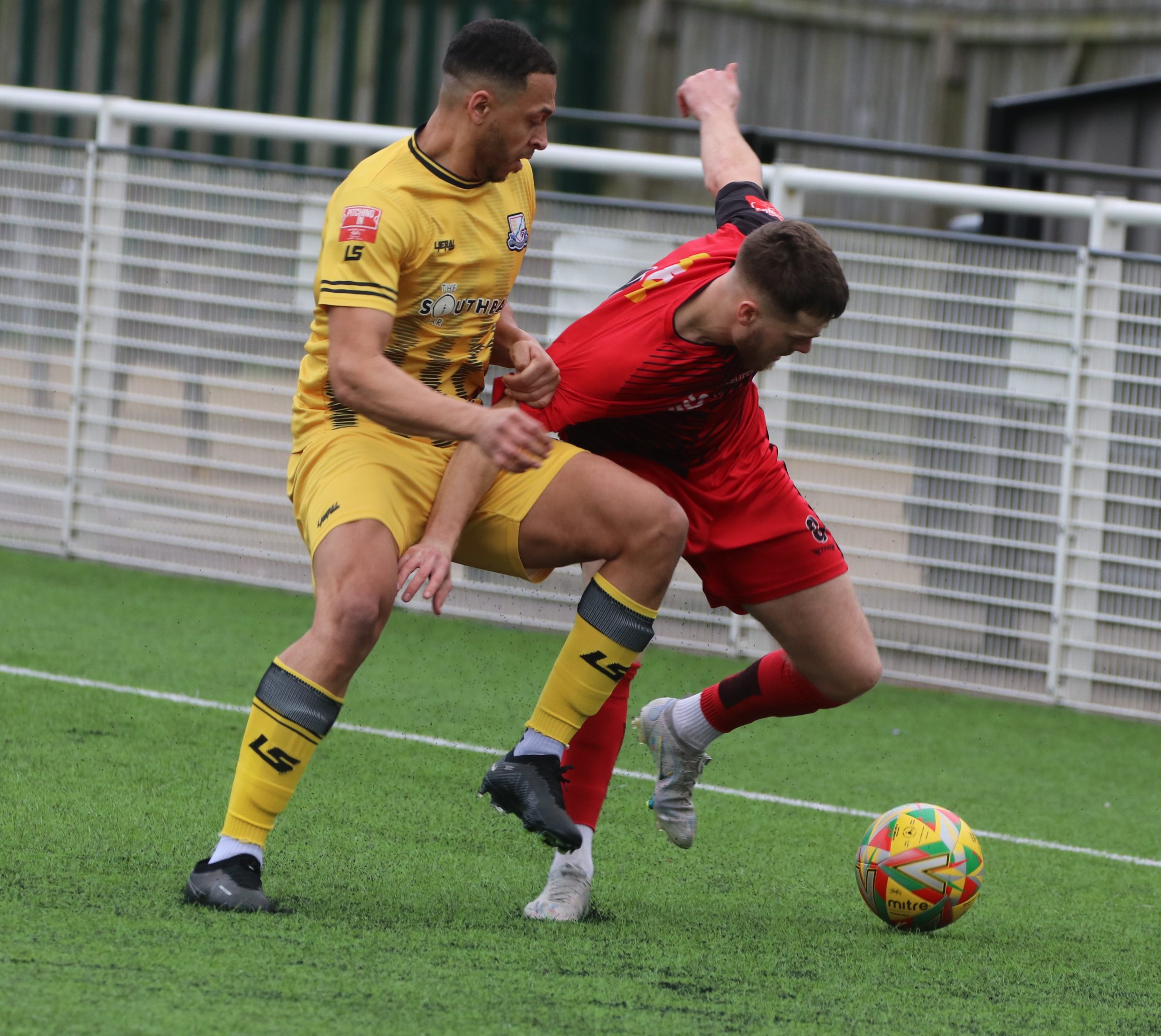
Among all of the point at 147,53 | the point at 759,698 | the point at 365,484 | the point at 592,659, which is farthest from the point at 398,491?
the point at 147,53

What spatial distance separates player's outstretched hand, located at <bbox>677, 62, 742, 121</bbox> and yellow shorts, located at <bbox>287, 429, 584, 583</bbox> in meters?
1.24

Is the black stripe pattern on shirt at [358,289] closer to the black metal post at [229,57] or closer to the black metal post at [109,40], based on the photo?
the black metal post at [229,57]

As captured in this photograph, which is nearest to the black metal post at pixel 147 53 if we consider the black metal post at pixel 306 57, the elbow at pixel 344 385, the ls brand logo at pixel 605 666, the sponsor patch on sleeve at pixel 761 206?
the black metal post at pixel 306 57

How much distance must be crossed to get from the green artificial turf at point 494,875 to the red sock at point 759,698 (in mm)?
428

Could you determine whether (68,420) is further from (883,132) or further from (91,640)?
(883,132)

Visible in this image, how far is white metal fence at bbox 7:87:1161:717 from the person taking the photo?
25.2 ft

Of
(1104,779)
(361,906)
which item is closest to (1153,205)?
(1104,779)

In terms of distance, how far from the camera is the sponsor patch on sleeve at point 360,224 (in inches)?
136

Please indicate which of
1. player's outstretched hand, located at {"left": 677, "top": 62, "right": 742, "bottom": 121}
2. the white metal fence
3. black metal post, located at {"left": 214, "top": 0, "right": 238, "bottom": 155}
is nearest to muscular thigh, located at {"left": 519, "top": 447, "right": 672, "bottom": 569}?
player's outstretched hand, located at {"left": 677, "top": 62, "right": 742, "bottom": 121}

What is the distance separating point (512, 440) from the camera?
3.24m

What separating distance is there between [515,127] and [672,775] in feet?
5.44

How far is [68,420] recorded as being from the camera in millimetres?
9102

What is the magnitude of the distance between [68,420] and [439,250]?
601 centimetres

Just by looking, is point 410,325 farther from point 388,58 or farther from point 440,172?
point 388,58
